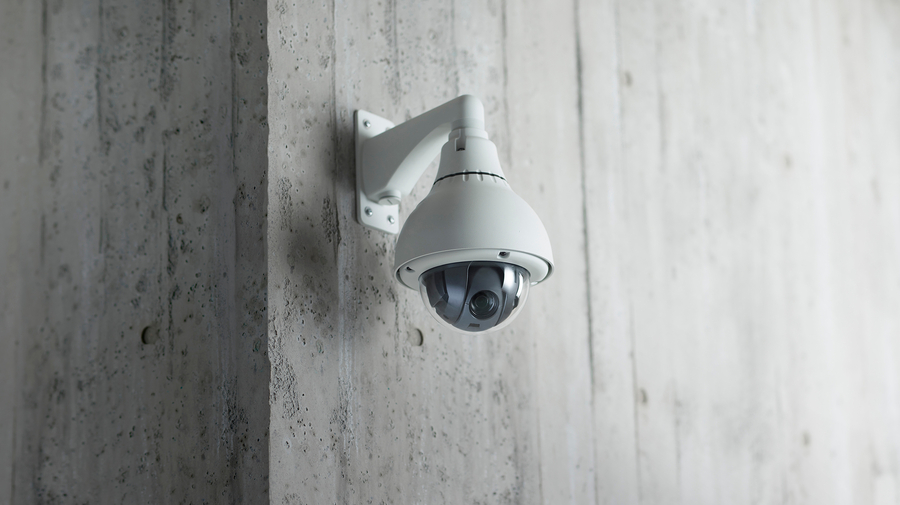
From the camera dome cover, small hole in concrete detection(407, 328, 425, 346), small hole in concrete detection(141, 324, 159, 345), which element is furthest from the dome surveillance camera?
small hole in concrete detection(141, 324, 159, 345)

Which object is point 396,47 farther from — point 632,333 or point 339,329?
point 632,333

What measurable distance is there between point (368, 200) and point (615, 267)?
0.51 m

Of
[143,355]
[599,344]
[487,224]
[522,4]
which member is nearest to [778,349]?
[599,344]

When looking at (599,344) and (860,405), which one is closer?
(599,344)

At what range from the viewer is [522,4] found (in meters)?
1.10

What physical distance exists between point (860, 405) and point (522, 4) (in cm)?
123

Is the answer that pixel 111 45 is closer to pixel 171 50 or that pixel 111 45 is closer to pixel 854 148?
pixel 171 50

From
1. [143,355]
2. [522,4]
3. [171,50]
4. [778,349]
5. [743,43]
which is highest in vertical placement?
[743,43]

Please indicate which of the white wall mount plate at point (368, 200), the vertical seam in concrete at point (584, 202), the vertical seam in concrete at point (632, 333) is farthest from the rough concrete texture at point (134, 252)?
the vertical seam in concrete at point (632, 333)

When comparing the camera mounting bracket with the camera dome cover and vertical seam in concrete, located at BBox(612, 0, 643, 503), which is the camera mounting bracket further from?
vertical seam in concrete, located at BBox(612, 0, 643, 503)

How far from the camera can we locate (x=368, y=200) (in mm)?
830

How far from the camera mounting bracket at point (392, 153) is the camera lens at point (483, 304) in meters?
0.19

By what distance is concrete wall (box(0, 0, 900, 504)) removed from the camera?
73cm

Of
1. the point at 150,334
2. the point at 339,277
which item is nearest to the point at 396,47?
the point at 339,277
